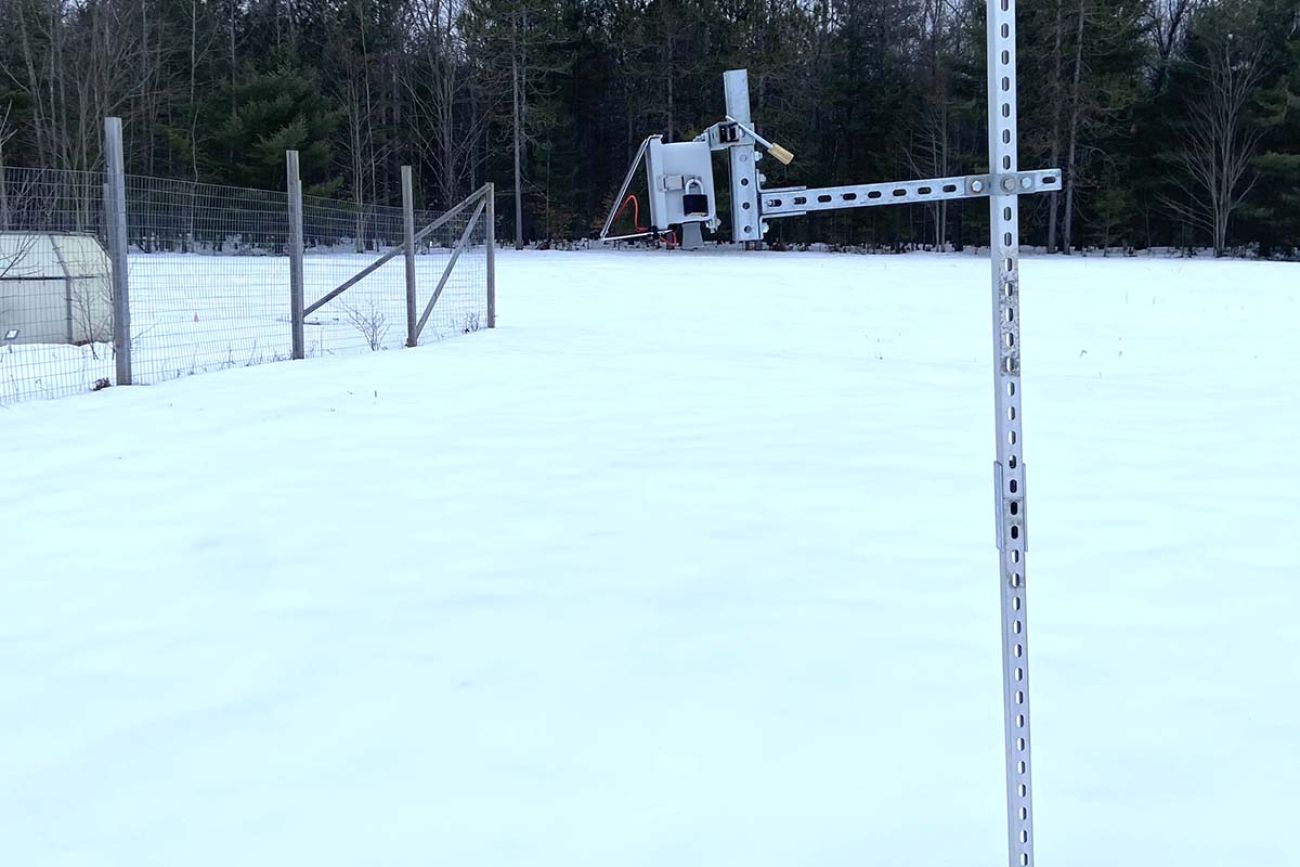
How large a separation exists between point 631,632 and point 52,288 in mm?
8982

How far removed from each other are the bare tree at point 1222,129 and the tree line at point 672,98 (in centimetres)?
8

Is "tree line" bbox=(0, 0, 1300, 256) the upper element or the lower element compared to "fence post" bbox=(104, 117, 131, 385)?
upper

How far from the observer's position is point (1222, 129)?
33.5 meters

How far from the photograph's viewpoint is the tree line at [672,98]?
33.6m

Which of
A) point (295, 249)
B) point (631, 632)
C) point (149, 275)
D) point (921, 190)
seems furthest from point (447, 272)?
point (921, 190)

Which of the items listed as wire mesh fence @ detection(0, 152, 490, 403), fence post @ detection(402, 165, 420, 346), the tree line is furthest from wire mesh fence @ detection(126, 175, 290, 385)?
the tree line

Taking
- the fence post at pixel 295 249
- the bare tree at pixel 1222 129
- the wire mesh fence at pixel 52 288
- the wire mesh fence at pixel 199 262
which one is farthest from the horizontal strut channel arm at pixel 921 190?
the bare tree at pixel 1222 129

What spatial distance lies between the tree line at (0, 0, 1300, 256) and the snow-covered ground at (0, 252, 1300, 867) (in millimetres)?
26483

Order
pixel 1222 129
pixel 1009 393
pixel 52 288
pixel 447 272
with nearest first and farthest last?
pixel 1009 393
pixel 52 288
pixel 447 272
pixel 1222 129

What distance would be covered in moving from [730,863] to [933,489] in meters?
3.22

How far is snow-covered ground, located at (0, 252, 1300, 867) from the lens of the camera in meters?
2.55

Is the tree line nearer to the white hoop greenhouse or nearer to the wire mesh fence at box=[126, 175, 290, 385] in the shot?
the wire mesh fence at box=[126, 175, 290, 385]

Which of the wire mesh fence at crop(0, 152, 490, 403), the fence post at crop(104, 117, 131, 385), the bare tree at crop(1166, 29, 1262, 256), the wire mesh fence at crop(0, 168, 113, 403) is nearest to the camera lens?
the fence post at crop(104, 117, 131, 385)

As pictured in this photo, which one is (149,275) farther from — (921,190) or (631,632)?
(921,190)
